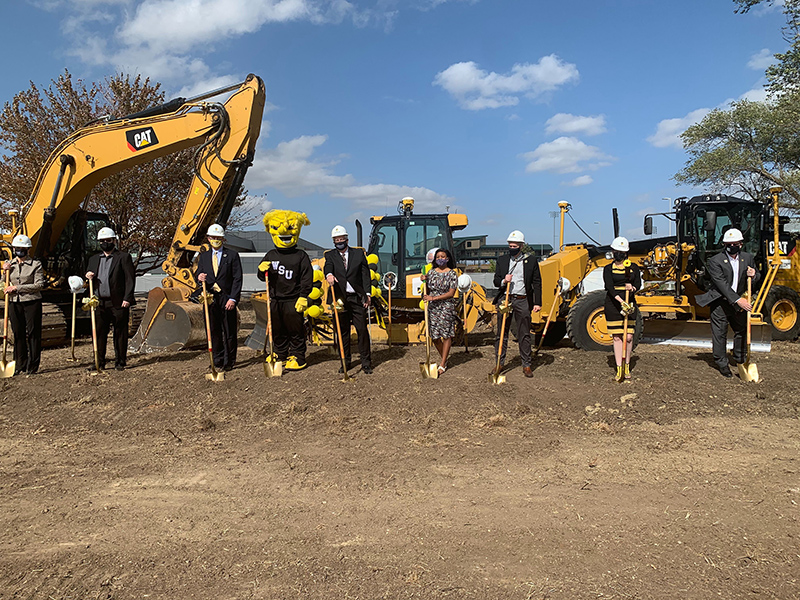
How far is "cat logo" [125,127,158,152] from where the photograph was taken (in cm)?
984

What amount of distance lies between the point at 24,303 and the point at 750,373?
9.42m

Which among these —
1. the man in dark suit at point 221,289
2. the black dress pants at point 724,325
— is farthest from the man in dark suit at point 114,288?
the black dress pants at point 724,325

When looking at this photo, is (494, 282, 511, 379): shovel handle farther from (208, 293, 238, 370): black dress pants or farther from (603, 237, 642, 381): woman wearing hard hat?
(208, 293, 238, 370): black dress pants

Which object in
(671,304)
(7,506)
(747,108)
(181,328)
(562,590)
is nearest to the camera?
(562,590)

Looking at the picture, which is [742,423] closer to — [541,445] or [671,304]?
[541,445]

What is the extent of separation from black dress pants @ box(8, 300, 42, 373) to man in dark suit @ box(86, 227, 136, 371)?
2.45 ft

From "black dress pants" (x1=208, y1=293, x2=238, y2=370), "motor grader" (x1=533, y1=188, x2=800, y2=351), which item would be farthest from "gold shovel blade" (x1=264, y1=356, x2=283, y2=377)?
"motor grader" (x1=533, y1=188, x2=800, y2=351)

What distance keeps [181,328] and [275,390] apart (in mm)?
3545

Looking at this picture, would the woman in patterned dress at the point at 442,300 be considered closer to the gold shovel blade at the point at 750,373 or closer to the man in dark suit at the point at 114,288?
the gold shovel blade at the point at 750,373

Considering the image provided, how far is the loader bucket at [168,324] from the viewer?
9680 millimetres

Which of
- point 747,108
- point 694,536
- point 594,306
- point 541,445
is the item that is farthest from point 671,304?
point 747,108

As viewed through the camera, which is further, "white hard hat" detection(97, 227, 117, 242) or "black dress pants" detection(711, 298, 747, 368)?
"white hard hat" detection(97, 227, 117, 242)

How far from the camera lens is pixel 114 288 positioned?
322 inches

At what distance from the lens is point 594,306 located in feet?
31.9
